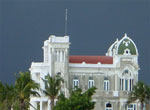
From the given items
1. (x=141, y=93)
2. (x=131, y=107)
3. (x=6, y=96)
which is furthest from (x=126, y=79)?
(x=6, y=96)

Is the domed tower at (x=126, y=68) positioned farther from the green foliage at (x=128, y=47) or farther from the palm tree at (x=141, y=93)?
the palm tree at (x=141, y=93)

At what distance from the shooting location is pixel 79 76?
428 feet

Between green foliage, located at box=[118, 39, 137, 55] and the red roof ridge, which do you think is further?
the red roof ridge

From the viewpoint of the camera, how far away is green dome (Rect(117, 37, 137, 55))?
131 m

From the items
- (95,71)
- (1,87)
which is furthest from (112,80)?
(1,87)

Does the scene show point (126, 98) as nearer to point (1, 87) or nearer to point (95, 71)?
point (95, 71)

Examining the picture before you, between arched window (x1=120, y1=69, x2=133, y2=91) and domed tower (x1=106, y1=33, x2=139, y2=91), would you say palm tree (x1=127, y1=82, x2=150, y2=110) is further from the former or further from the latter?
domed tower (x1=106, y1=33, x2=139, y2=91)

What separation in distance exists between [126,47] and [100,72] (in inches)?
204

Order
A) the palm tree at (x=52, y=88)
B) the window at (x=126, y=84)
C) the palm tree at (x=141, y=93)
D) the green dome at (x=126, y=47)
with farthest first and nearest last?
the green dome at (x=126, y=47) < the window at (x=126, y=84) < the palm tree at (x=141, y=93) < the palm tree at (x=52, y=88)

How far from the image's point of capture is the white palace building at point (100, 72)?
12850 cm

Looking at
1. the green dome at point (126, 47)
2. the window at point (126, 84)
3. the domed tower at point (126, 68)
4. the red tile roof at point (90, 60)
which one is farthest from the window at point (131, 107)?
the green dome at point (126, 47)

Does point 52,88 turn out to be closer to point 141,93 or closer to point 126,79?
point 141,93

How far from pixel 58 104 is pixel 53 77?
1601 centimetres

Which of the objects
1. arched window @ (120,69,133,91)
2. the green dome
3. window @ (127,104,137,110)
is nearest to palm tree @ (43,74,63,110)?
arched window @ (120,69,133,91)
